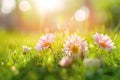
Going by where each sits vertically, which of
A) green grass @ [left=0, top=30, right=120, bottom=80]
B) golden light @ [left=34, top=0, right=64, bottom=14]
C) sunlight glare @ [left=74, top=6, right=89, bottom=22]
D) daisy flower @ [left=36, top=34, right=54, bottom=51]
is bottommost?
green grass @ [left=0, top=30, right=120, bottom=80]

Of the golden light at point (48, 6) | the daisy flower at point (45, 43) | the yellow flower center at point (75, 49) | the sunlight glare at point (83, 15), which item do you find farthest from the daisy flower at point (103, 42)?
the golden light at point (48, 6)

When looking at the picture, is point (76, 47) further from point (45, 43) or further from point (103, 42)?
point (45, 43)

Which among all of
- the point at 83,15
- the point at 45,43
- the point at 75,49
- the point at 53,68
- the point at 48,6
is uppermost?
the point at 48,6

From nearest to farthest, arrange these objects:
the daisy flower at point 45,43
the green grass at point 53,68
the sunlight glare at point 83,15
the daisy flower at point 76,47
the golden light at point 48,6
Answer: the green grass at point 53,68 < the daisy flower at point 76,47 < the daisy flower at point 45,43 < the sunlight glare at point 83,15 < the golden light at point 48,6

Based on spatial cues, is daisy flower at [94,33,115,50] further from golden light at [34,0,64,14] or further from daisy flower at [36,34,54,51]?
golden light at [34,0,64,14]

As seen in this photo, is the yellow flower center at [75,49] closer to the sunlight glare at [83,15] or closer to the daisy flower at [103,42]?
the daisy flower at [103,42]

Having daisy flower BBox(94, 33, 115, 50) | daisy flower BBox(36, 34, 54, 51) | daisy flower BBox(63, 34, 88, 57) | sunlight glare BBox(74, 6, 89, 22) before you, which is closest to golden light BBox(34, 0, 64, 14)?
sunlight glare BBox(74, 6, 89, 22)

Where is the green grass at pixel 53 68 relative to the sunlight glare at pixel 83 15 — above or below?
below

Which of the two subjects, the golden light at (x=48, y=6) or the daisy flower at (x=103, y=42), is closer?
the daisy flower at (x=103, y=42)

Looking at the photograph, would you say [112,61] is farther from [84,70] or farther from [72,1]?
[72,1]

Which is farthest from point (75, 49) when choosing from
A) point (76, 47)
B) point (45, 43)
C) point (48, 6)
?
point (48, 6)

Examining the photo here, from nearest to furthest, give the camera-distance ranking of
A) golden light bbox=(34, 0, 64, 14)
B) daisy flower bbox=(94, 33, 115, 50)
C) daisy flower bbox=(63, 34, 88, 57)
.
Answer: daisy flower bbox=(63, 34, 88, 57) < daisy flower bbox=(94, 33, 115, 50) < golden light bbox=(34, 0, 64, 14)
